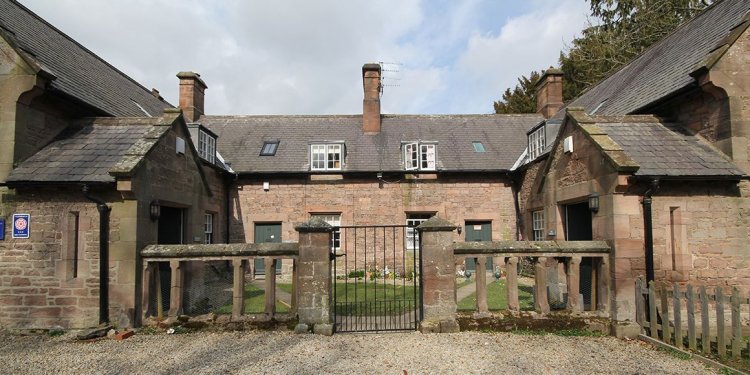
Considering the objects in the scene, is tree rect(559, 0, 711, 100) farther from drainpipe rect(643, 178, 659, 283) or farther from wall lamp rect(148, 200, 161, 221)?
wall lamp rect(148, 200, 161, 221)

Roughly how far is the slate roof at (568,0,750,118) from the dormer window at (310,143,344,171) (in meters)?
9.36

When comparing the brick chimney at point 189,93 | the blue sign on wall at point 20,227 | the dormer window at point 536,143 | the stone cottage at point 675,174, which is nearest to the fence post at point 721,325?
the stone cottage at point 675,174

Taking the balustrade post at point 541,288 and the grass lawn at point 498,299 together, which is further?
the grass lawn at point 498,299

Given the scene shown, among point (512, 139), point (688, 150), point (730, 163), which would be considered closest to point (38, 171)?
point (688, 150)

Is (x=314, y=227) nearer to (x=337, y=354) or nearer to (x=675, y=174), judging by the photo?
(x=337, y=354)

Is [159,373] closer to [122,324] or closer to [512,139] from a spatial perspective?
[122,324]

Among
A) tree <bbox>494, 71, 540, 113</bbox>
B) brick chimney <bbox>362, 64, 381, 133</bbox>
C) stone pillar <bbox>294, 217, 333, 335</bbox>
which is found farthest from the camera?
tree <bbox>494, 71, 540, 113</bbox>

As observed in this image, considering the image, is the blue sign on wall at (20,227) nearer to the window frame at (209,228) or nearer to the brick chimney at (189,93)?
the window frame at (209,228)

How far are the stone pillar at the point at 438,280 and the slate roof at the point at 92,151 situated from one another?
228 inches

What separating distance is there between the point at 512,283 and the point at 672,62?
27.9ft

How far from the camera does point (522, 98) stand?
31.4 metres

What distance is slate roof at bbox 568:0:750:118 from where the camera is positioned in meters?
9.84

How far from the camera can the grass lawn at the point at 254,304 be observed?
9.70 metres

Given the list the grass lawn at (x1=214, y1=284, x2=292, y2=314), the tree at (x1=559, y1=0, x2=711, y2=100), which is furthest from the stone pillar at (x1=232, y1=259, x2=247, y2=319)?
the tree at (x1=559, y1=0, x2=711, y2=100)
